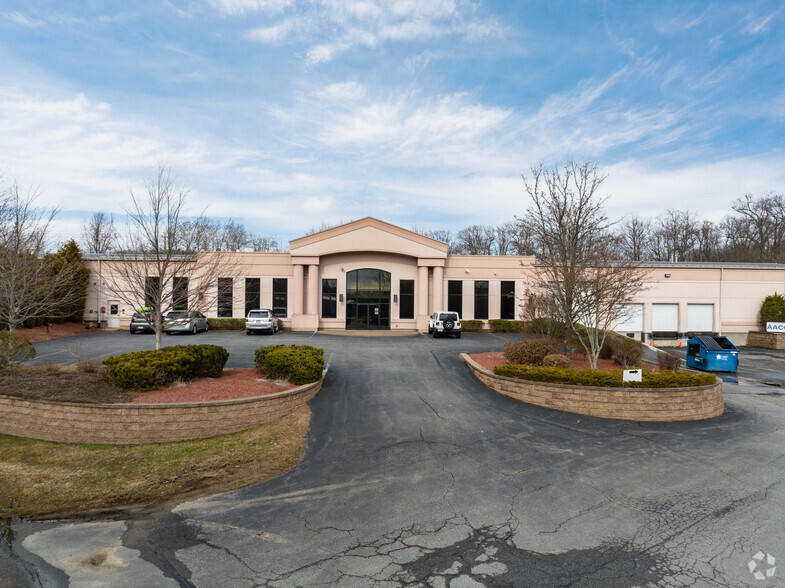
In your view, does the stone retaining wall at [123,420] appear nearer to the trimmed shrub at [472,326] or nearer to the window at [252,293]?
the window at [252,293]

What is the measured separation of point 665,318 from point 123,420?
3251 cm

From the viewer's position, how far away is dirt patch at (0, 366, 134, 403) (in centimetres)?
859

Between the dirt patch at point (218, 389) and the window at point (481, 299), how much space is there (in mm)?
21528

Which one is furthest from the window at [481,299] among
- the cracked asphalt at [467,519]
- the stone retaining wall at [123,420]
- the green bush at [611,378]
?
the stone retaining wall at [123,420]

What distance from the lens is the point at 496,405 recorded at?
34.1 ft

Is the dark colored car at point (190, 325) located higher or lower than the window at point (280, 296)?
lower

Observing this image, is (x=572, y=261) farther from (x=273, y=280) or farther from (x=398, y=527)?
(x=273, y=280)

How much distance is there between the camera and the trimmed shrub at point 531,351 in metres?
13.1

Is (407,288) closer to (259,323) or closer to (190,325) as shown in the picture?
(259,323)

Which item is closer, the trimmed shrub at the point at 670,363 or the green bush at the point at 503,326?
the trimmed shrub at the point at 670,363

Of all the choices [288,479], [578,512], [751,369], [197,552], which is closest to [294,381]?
[288,479]

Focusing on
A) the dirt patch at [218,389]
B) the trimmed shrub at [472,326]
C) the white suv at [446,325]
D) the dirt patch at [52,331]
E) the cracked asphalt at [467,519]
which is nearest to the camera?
the cracked asphalt at [467,519]

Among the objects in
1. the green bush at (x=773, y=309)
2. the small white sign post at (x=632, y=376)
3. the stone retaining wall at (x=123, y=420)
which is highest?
the green bush at (x=773, y=309)

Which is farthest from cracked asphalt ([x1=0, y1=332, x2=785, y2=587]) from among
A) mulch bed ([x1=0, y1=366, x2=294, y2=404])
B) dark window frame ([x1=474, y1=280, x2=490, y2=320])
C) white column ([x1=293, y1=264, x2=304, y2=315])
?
dark window frame ([x1=474, y1=280, x2=490, y2=320])
